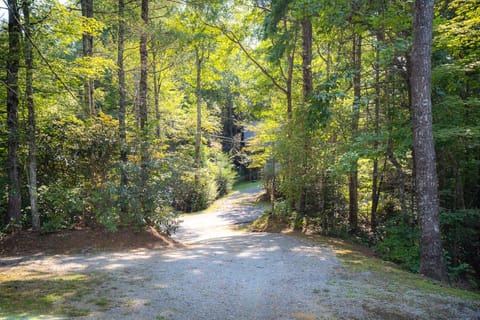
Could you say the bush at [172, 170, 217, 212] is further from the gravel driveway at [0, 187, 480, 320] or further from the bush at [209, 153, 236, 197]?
the gravel driveway at [0, 187, 480, 320]

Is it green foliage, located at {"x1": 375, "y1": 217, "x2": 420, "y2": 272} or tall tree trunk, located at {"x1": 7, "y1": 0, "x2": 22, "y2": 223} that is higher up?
tall tree trunk, located at {"x1": 7, "y1": 0, "x2": 22, "y2": 223}

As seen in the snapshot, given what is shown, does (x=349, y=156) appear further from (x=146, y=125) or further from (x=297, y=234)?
(x=146, y=125)

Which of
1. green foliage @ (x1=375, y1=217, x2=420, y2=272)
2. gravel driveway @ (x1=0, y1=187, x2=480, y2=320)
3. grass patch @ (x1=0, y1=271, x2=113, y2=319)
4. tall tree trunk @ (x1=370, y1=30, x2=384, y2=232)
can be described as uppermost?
tall tree trunk @ (x1=370, y1=30, x2=384, y2=232)

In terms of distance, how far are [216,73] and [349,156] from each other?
1689cm

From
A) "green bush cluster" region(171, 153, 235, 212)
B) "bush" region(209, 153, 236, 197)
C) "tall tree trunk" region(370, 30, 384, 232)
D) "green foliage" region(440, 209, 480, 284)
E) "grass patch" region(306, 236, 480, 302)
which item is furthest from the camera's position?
"bush" region(209, 153, 236, 197)

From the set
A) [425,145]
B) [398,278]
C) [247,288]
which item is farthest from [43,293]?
[425,145]

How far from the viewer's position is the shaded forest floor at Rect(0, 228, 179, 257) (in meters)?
7.38

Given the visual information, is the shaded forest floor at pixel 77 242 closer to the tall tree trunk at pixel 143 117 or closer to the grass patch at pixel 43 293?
the tall tree trunk at pixel 143 117

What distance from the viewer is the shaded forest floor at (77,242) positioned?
7.38 m

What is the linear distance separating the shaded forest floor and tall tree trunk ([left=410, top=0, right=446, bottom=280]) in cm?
619

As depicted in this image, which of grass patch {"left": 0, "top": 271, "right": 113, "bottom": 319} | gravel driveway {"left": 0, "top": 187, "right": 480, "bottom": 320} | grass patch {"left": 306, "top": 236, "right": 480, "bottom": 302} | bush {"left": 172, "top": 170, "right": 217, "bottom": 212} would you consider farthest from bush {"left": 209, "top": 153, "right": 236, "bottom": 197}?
grass patch {"left": 0, "top": 271, "right": 113, "bottom": 319}

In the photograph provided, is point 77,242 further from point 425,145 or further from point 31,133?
point 425,145

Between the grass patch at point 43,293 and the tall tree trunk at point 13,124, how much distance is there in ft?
9.10

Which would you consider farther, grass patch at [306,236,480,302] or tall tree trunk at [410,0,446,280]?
tall tree trunk at [410,0,446,280]
